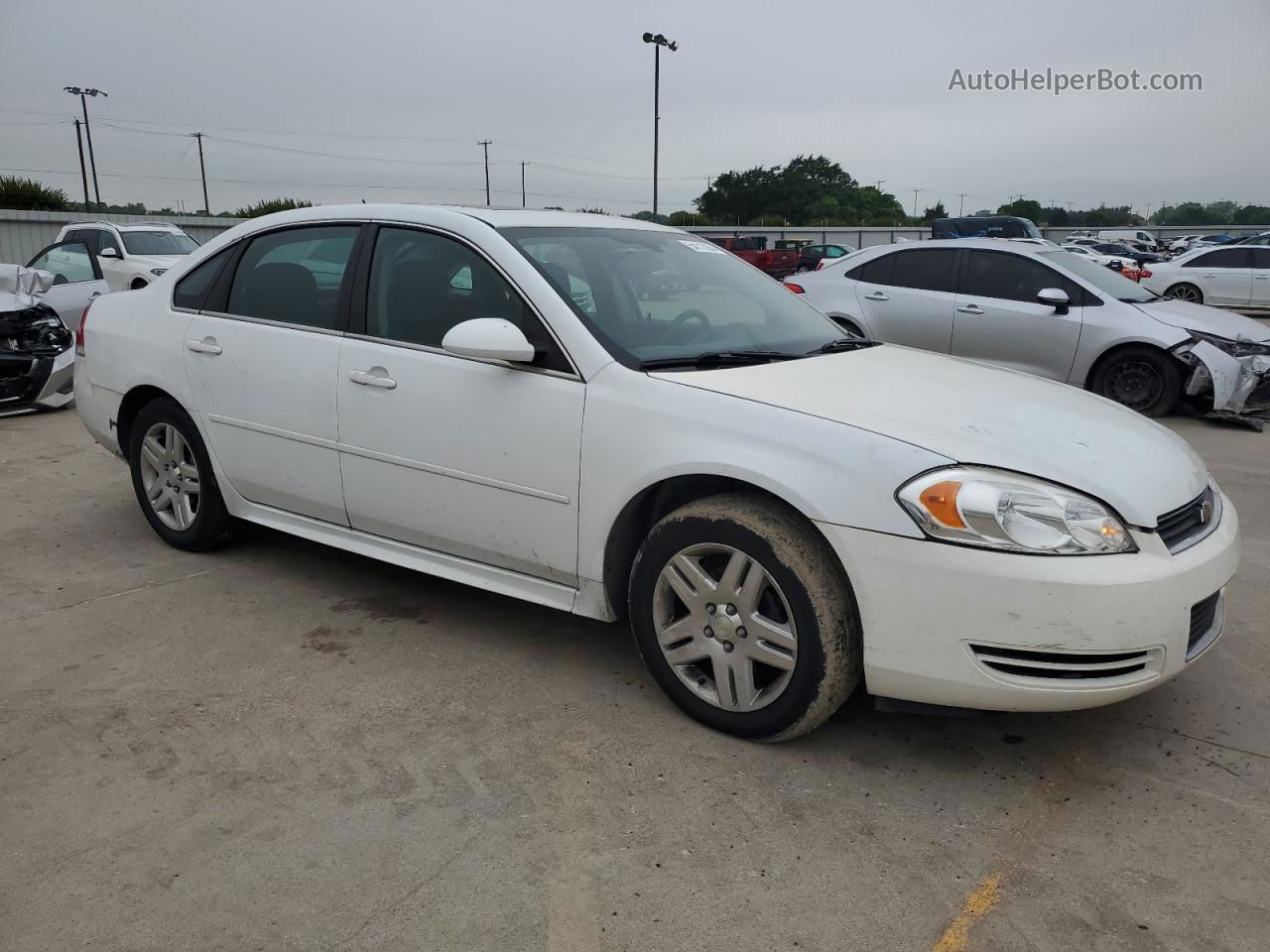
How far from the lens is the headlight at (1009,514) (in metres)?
2.65

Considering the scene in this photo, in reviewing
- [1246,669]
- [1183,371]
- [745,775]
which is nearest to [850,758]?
[745,775]

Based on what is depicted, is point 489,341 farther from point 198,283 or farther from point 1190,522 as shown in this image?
point 1190,522

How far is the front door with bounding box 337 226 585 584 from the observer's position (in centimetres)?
337

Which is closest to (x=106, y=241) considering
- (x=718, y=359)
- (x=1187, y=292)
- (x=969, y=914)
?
(x=718, y=359)


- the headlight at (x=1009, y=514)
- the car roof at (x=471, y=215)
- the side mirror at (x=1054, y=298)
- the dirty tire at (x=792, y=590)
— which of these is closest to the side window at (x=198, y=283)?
the car roof at (x=471, y=215)

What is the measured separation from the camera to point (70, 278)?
492 inches

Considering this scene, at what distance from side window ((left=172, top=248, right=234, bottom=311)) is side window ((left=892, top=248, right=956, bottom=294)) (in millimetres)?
6438

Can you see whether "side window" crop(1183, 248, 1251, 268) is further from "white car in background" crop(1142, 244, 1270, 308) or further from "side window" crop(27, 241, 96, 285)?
"side window" crop(27, 241, 96, 285)

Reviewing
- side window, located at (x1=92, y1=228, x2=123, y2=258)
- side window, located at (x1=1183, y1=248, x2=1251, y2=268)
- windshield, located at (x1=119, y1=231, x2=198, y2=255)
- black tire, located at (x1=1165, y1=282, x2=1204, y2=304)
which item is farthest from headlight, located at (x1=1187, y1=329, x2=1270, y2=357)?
side window, located at (x1=92, y1=228, x2=123, y2=258)

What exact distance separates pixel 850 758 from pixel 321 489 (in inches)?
90.5

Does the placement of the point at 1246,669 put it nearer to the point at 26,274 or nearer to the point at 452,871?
the point at 452,871

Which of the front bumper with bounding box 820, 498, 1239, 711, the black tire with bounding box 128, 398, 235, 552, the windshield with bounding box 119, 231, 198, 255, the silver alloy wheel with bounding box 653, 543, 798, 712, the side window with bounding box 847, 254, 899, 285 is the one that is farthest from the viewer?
the windshield with bounding box 119, 231, 198, 255

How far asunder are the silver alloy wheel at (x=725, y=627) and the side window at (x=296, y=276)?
185cm

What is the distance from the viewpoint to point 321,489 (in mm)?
4043
